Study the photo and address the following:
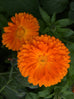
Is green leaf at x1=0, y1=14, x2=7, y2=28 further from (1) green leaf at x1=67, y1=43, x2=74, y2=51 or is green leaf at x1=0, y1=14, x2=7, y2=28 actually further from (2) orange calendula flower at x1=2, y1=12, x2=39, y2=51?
(1) green leaf at x1=67, y1=43, x2=74, y2=51

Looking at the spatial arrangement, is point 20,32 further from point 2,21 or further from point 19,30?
point 2,21

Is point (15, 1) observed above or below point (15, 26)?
above

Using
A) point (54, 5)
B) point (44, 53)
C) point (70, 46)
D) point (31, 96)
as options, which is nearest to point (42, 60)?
point (44, 53)

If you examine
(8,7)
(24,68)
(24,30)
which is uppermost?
(8,7)

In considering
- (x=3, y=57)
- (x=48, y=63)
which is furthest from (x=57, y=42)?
(x=3, y=57)

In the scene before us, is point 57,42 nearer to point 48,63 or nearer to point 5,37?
point 48,63

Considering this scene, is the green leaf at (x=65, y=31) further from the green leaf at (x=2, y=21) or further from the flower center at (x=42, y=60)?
the green leaf at (x=2, y=21)
